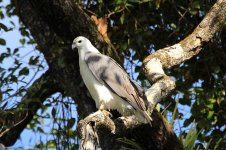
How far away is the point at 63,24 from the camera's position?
5.13m

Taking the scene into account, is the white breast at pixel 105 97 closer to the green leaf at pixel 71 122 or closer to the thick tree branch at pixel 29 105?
the green leaf at pixel 71 122

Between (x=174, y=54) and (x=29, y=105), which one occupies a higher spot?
(x=29, y=105)

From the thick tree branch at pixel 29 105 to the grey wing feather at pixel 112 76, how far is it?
3.20ft

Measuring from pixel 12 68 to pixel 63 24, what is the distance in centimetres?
101

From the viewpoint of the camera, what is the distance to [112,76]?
16.1 feet

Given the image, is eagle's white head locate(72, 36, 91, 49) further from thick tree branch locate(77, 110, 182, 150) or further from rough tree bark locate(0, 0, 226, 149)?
thick tree branch locate(77, 110, 182, 150)

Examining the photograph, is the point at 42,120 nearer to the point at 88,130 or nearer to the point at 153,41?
the point at 153,41

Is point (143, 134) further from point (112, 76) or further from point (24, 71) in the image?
point (24, 71)

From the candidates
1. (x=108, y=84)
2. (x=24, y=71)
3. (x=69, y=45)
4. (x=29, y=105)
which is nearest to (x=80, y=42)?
(x=69, y=45)

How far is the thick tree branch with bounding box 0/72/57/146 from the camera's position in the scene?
18.9ft

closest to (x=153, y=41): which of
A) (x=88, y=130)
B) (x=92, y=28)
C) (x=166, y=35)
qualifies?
(x=166, y=35)

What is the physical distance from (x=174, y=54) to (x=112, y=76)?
52cm

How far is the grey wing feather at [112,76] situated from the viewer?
4.71 m

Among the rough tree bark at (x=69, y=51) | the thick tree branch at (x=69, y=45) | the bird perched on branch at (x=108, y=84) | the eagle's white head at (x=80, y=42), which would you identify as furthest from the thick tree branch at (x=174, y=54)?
the eagle's white head at (x=80, y=42)
